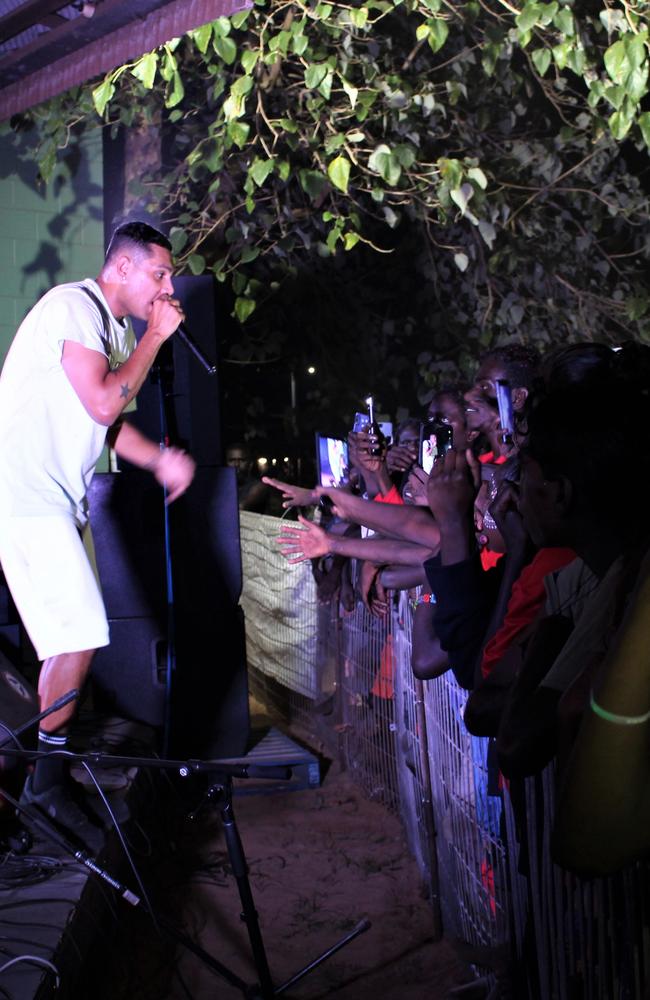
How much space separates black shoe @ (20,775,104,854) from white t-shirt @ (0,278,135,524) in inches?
40.1

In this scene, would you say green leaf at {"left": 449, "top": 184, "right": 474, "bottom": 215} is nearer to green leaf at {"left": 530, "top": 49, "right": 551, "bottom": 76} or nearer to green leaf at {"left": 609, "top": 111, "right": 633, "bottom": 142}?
green leaf at {"left": 530, "top": 49, "right": 551, "bottom": 76}

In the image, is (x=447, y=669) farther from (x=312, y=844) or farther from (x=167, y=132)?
(x=167, y=132)

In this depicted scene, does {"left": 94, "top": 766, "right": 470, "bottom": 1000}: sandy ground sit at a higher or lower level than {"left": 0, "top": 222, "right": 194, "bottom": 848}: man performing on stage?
lower

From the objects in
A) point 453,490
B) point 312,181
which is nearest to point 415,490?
point 453,490

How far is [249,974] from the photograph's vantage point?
3.50 m

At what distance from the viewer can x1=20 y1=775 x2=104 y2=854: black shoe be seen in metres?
3.58

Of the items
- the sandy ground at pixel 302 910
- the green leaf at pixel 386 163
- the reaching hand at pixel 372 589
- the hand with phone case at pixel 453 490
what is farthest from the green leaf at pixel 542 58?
the sandy ground at pixel 302 910

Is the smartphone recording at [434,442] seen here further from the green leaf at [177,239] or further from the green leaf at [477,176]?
the green leaf at [177,239]

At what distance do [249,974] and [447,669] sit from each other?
127cm

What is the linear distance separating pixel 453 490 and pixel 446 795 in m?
1.29

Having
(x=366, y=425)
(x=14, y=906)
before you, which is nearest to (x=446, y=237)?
(x=366, y=425)

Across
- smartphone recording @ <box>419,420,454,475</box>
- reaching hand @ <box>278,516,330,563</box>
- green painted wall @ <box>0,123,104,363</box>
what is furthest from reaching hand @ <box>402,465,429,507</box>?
green painted wall @ <box>0,123,104,363</box>

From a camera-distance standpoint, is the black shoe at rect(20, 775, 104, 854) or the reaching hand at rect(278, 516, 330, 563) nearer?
the black shoe at rect(20, 775, 104, 854)

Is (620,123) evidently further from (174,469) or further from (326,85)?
(174,469)
